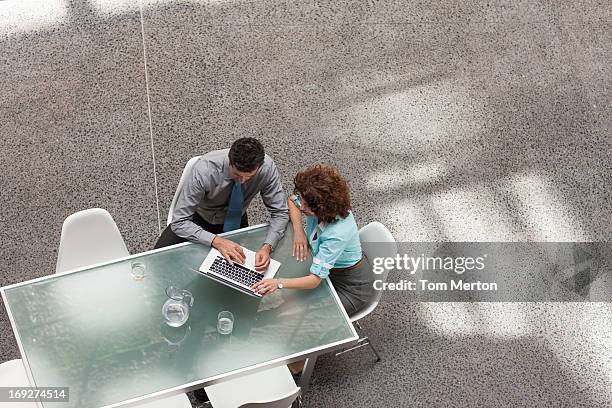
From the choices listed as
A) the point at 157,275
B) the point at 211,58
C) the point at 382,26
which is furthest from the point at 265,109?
the point at 157,275

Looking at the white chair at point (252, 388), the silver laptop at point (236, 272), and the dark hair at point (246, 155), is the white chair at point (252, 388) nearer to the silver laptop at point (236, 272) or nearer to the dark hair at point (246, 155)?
the silver laptop at point (236, 272)

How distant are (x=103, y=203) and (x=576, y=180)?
2.82 metres

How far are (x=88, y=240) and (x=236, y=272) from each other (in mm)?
734

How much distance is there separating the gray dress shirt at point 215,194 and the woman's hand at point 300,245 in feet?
0.23

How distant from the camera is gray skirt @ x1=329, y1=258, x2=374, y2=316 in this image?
3531 mm

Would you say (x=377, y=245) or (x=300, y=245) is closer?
(x=300, y=245)

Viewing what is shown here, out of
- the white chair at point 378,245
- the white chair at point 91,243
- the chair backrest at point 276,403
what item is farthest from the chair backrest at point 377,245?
the white chair at point 91,243

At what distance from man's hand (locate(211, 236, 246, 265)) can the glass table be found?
0.26ft

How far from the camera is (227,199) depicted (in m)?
3.61

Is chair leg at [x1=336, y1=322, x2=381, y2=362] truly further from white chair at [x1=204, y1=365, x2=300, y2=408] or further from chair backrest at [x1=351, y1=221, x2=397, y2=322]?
white chair at [x1=204, y1=365, x2=300, y2=408]

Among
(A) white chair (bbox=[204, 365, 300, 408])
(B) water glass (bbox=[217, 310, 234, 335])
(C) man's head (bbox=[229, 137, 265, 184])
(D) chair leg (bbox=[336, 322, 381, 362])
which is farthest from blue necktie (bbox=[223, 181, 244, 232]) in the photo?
(D) chair leg (bbox=[336, 322, 381, 362])

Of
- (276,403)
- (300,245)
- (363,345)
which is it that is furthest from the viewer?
(363,345)

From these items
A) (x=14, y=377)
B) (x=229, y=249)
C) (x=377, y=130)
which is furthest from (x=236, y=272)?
(x=377, y=130)

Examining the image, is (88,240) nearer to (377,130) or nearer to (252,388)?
(252,388)
